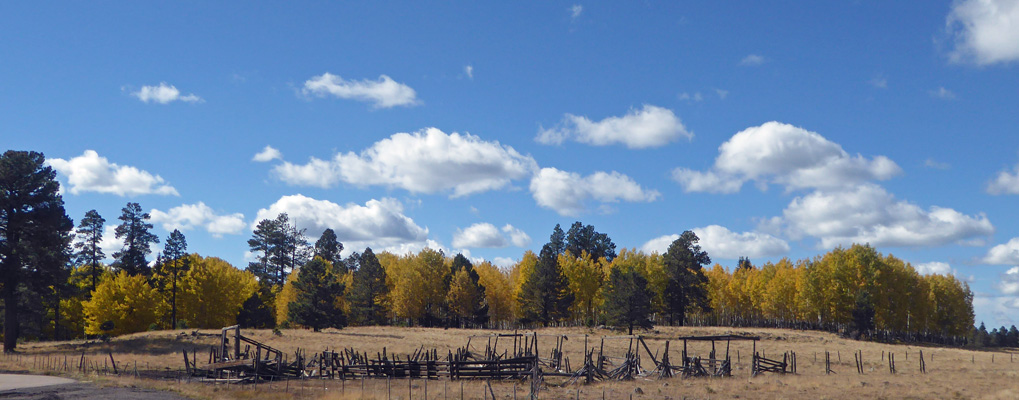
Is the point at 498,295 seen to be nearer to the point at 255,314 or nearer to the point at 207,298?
the point at 255,314

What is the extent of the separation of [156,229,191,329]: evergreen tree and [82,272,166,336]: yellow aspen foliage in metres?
4.01

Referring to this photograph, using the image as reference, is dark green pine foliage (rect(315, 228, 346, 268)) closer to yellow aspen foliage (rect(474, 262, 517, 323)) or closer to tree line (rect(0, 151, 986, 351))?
tree line (rect(0, 151, 986, 351))

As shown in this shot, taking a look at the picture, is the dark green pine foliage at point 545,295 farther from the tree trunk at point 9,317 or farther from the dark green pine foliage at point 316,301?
the tree trunk at point 9,317

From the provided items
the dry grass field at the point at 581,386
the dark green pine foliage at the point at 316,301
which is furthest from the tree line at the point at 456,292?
the dry grass field at the point at 581,386

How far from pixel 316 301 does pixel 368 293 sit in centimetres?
2026

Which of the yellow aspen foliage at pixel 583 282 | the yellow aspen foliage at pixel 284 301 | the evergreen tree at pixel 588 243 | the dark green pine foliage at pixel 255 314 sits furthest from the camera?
the evergreen tree at pixel 588 243

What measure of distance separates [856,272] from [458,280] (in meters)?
55.7

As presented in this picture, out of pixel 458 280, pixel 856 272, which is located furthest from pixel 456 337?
pixel 856 272

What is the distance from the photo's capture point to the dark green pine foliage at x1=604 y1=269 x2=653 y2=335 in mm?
74938

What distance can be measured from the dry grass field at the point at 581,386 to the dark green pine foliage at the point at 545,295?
18577 millimetres

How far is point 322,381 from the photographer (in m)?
39.8

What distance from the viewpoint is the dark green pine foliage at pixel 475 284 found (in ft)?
315

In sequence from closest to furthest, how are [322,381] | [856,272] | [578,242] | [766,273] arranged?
[322,381]
[856,272]
[766,273]
[578,242]

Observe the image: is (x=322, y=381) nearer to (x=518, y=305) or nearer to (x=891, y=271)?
(x=518, y=305)
